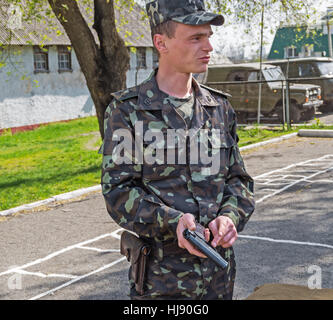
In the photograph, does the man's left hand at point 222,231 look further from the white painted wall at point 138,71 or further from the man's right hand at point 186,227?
the white painted wall at point 138,71

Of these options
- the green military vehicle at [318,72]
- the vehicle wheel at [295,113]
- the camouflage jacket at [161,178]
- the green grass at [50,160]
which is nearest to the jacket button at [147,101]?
the camouflage jacket at [161,178]

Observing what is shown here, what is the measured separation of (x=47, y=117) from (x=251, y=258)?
64.0ft

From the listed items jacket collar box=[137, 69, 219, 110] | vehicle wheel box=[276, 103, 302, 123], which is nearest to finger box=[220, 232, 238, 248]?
jacket collar box=[137, 69, 219, 110]

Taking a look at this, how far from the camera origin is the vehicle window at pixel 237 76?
65.2ft

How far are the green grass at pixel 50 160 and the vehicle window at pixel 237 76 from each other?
241cm

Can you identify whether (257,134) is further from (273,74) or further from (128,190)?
(128,190)

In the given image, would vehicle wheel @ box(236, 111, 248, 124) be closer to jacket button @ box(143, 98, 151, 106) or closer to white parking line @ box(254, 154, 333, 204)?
white parking line @ box(254, 154, 333, 204)

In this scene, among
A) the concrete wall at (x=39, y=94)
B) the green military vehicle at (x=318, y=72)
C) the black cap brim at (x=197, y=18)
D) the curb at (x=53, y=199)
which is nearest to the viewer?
the black cap brim at (x=197, y=18)

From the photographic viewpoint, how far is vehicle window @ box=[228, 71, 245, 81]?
19859 millimetres

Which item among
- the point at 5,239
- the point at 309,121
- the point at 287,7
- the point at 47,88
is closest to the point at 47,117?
the point at 47,88

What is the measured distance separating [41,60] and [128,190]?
76.9ft

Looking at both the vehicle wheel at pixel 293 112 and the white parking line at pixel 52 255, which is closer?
the white parking line at pixel 52 255

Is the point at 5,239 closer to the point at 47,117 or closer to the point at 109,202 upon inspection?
the point at 109,202

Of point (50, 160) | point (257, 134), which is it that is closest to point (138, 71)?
point (257, 134)
